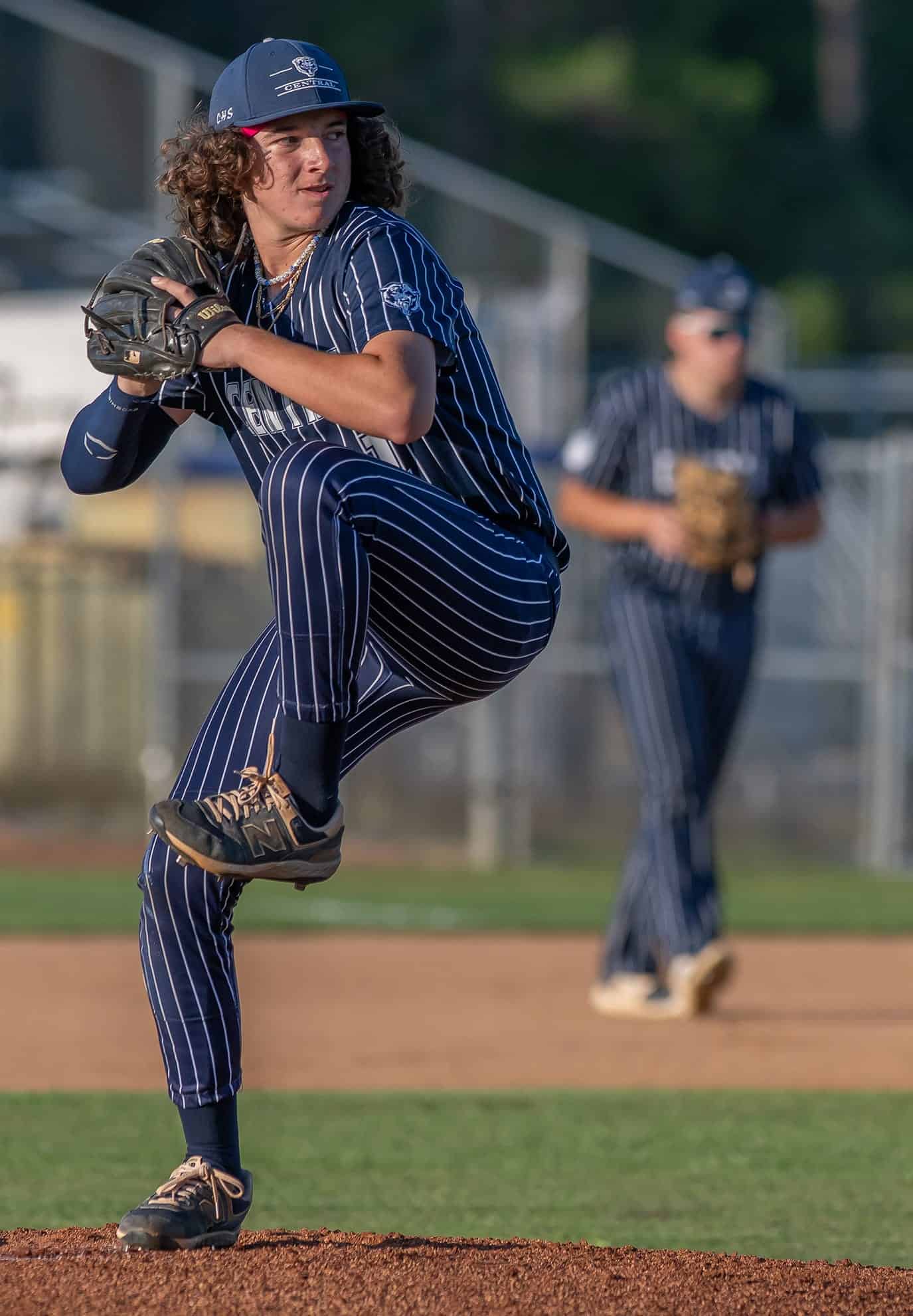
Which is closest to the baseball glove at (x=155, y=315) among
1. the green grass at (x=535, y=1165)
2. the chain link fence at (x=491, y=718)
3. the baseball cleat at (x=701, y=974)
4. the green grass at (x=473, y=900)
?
the green grass at (x=535, y=1165)

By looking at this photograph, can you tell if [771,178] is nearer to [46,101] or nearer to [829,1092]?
[46,101]

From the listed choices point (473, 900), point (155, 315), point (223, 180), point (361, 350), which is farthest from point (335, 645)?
point (473, 900)

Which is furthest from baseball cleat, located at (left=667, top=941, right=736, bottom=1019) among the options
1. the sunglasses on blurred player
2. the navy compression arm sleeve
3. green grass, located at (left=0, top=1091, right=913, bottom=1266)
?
the navy compression arm sleeve

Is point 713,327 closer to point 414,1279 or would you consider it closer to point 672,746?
point 672,746

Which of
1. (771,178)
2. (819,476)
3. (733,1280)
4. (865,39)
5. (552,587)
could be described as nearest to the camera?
(733,1280)

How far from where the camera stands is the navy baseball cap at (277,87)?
3.77m

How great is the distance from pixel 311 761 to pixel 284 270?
95cm

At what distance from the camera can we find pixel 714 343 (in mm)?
7520

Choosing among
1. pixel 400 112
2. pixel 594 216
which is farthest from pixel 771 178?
pixel 400 112

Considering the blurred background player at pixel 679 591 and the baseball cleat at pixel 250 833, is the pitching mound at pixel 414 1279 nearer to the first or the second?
the baseball cleat at pixel 250 833

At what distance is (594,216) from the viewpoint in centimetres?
2711

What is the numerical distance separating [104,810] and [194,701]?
858 mm

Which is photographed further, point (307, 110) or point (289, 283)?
point (289, 283)

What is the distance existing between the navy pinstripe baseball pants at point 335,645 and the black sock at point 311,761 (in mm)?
29
